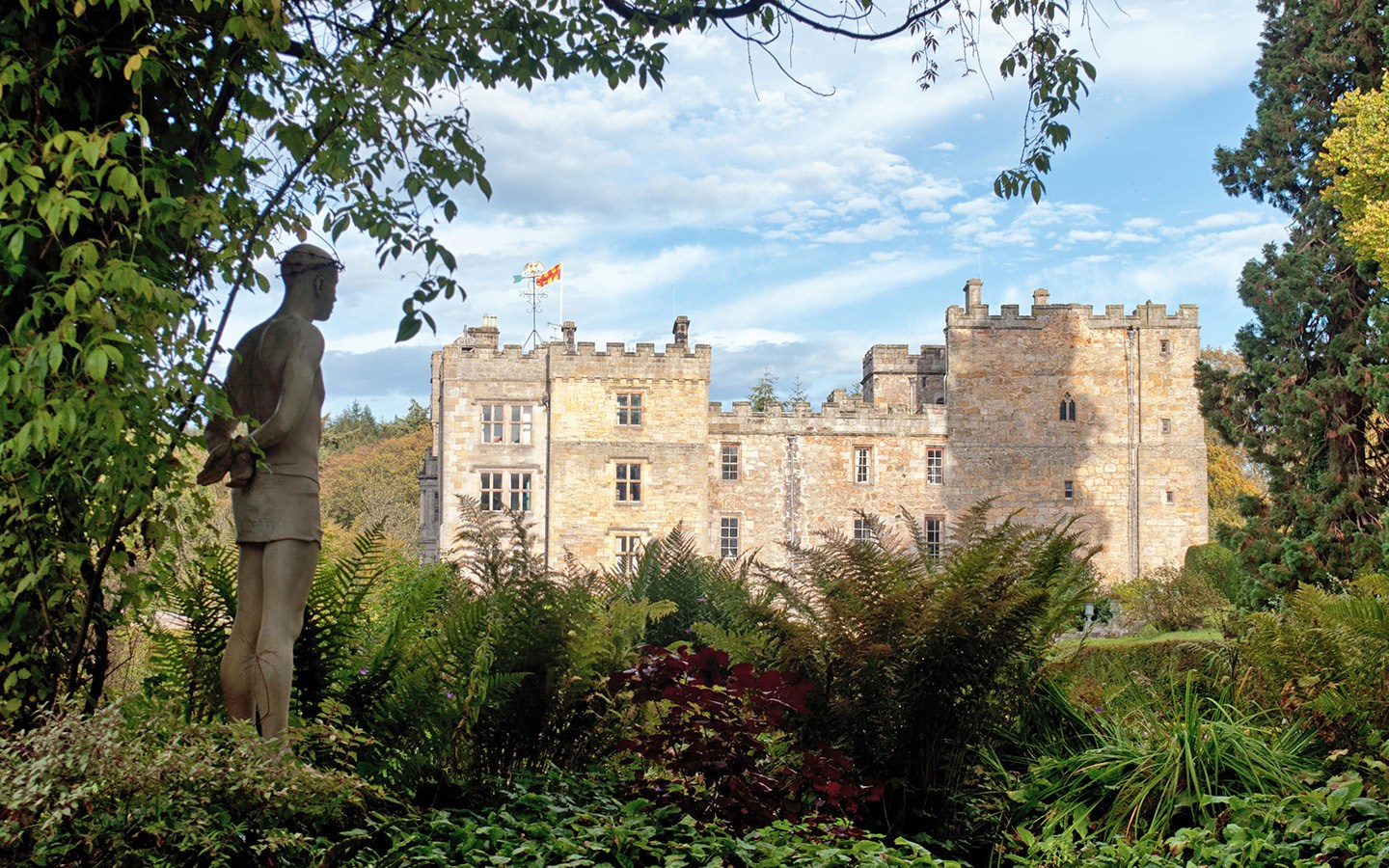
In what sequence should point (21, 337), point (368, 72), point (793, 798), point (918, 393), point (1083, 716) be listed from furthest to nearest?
point (918, 393) < point (1083, 716) < point (793, 798) < point (368, 72) < point (21, 337)

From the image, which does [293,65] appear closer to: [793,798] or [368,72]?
[368,72]

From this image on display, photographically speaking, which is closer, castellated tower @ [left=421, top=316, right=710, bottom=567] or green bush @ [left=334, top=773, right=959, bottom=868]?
green bush @ [left=334, top=773, right=959, bottom=868]

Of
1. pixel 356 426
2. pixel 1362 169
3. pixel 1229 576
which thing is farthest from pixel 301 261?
pixel 356 426

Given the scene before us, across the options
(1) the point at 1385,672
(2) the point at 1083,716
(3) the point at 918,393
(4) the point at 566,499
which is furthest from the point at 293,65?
(3) the point at 918,393

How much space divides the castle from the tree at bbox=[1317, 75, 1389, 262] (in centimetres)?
1954

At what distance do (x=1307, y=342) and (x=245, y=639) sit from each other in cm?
1887

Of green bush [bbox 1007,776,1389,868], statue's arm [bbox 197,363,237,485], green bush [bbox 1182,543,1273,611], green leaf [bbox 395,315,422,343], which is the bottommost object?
green bush [bbox 1182,543,1273,611]

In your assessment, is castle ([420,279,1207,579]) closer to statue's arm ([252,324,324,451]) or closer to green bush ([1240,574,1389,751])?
green bush ([1240,574,1389,751])

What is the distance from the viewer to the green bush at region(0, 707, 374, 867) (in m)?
3.61

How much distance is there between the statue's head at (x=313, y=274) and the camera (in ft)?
16.2

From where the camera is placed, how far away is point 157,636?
5184 mm

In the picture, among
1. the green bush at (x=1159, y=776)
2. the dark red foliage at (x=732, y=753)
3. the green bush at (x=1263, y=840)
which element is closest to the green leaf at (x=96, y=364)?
the dark red foliage at (x=732, y=753)

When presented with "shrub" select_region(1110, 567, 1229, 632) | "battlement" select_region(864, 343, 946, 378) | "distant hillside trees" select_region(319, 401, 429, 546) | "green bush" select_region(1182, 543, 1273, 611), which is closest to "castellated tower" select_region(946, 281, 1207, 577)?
"battlement" select_region(864, 343, 946, 378)

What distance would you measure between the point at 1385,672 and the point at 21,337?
5542mm
